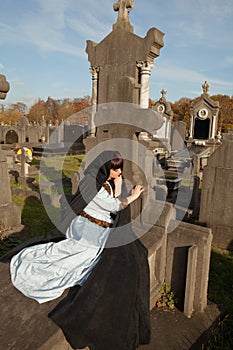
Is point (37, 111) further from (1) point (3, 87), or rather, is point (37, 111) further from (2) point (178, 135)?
(1) point (3, 87)

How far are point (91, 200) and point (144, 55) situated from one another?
476 centimetres

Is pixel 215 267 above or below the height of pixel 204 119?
below

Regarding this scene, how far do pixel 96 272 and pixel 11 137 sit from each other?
75.8 ft

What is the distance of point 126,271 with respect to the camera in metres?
2.40

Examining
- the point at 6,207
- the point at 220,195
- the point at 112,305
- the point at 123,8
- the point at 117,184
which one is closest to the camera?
the point at 112,305

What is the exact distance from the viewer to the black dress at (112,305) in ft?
6.83

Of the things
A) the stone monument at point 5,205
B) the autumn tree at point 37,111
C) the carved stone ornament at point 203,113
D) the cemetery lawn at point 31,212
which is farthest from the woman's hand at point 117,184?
the autumn tree at point 37,111

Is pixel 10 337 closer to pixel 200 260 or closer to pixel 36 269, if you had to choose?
pixel 36 269

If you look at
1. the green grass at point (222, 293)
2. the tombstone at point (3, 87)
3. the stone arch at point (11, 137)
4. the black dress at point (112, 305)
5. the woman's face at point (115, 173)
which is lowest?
the green grass at point (222, 293)

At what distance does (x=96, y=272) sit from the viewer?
239cm

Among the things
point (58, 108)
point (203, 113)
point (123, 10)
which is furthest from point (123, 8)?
point (58, 108)

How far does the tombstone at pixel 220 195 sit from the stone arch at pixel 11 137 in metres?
20.2

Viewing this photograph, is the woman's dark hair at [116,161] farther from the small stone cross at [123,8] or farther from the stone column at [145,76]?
the small stone cross at [123,8]

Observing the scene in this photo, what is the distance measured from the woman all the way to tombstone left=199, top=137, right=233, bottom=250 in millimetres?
3732
